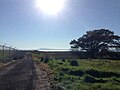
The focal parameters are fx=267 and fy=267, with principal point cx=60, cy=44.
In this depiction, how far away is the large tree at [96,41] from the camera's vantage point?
75125 mm

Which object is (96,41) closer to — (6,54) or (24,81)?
(6,54)

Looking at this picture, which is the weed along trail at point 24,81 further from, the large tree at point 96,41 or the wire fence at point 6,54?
the large tree at point 96,41

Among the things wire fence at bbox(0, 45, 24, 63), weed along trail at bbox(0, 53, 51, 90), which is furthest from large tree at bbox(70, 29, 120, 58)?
weed along trail at bbox(0, 53, 51, 90)

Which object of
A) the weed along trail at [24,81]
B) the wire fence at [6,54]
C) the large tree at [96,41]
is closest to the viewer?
the weed along trail at [24,81]

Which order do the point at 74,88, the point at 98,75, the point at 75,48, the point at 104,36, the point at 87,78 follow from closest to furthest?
1. the point at 74,88
2. the point at 87,78
3. the point at 98,75
4. the point at 104,36
5. the point at 75,48

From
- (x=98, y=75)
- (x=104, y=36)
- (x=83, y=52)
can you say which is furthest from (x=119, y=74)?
(x=83, y=52)

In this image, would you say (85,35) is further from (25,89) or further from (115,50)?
(25,89)

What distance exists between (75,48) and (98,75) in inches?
2271

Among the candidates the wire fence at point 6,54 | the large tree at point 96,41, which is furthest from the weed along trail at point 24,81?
the large tree at point 96,41

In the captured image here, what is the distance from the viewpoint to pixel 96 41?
251ft

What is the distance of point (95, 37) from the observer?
7588 centimetres

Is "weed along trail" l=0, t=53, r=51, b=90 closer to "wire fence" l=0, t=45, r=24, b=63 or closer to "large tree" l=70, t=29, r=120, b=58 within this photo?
"wire fence" l=0, t=45, r=24, b=63

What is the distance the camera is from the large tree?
246 feet

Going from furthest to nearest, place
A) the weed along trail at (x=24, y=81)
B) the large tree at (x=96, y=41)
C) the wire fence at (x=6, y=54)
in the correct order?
1. the large tree at (x=96, y=41)
2. the wire fence at (x=6, y=54)
3. the weed along trail at (x=24, y=81)
